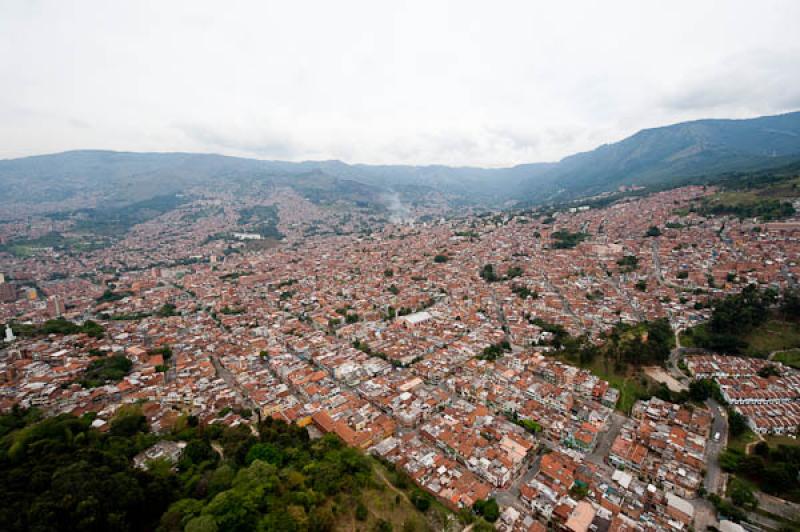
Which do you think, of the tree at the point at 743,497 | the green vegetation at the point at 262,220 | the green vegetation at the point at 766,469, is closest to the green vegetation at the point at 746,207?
the green vegetation at the point at 766,469

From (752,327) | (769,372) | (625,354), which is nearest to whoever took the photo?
(769,372)

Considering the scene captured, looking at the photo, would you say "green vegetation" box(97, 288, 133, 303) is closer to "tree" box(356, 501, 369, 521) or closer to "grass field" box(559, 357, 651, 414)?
"tree" box(356, 501, 369, 521)

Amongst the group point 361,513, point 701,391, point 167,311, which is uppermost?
point 361,513

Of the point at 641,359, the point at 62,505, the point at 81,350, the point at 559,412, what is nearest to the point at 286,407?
the point at 62,505

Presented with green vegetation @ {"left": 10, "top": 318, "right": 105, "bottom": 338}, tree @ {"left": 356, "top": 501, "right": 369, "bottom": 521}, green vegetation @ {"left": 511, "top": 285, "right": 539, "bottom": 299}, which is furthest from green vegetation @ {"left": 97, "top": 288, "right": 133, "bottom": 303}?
green vegetation @ {"left": 511, "top": 285, "right": 539, "bottom": 299}

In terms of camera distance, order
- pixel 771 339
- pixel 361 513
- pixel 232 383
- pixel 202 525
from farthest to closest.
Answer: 1. pixel 771 339
2. pixel 232 383
3. pixel 361 513
4. pixel 202 525

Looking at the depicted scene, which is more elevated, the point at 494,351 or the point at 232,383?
the point at 494,351

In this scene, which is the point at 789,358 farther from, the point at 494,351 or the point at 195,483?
the point at 195,483

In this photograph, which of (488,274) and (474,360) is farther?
(488,274)

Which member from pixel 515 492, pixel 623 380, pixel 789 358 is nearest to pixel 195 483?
pixel 515 492
